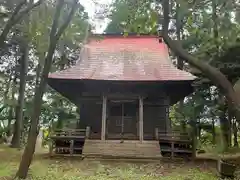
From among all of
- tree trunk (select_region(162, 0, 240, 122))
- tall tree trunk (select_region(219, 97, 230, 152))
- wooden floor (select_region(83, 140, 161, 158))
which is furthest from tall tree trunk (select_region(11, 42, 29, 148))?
tree trunk (select_region(162, 0, 240, 122))

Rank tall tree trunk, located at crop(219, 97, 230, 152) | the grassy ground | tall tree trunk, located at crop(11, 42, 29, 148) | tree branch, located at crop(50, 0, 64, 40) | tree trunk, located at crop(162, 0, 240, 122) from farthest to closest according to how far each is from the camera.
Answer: tall tree trunk, located at crop(11, 42, 29, 148) < tall tree trunk, located at crop(219, 97, 230, 152) < the grassy ground < tree branch, located at crop(50, 0, 64, 40) < tree trunk, located at crop(162, 0, 240, 122)

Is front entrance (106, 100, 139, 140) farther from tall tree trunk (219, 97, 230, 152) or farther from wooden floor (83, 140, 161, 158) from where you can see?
tall tree trunk (219, 97, 230, 152)

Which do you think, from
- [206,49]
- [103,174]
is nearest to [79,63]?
[206,49]

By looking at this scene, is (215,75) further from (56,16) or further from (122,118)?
(122,118)

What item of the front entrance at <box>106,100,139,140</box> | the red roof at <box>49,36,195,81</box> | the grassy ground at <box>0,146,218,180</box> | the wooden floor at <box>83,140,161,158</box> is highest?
the red roof at <box>49,36,195,81</box>

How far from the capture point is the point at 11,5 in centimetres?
1374

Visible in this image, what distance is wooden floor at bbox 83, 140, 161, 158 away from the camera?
14.6 metres

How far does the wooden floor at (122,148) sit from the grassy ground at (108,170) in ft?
2.57

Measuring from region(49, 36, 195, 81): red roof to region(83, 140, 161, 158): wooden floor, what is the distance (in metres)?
3.08

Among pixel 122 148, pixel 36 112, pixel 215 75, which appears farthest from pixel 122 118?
pixel 215 75

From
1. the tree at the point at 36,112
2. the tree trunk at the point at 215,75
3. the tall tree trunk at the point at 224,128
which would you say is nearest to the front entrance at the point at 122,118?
the tall tree trunk at the point at 224,128

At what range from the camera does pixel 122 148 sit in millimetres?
15102

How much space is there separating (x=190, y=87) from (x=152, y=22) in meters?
7.73

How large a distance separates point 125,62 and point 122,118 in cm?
314
